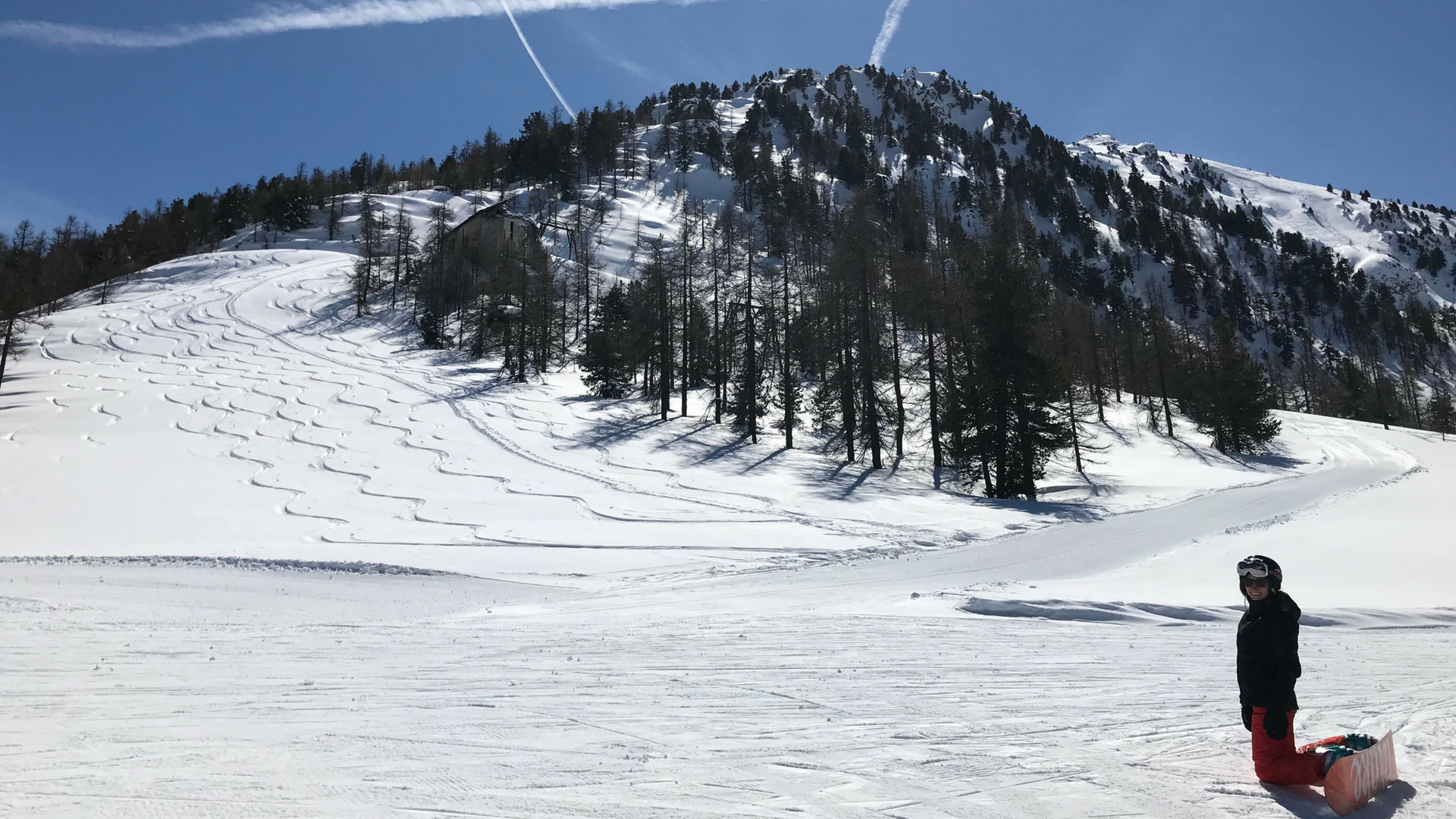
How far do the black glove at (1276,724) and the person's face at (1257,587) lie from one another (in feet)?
2.30

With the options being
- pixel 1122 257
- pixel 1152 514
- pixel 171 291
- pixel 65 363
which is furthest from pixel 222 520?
pixel 1122 257

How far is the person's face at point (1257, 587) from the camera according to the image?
453 cm

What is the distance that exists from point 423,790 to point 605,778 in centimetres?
108

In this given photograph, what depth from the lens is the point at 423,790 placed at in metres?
4.33

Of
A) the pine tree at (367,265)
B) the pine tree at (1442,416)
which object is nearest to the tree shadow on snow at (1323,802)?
the pine tree at (367,265)

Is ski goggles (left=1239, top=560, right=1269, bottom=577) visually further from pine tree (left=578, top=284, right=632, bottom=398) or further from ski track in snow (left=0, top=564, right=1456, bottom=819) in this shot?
pine tree (left=578, top=284, right=632, bottom=398)

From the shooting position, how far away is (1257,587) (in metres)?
4.54

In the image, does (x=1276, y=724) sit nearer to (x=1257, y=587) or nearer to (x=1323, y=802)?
(x=1323, y=802)

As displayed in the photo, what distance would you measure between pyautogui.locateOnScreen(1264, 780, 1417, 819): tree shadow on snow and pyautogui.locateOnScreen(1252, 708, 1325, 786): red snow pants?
59mm

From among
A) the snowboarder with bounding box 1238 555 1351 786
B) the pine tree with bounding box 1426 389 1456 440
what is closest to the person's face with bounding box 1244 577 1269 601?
the snowboarder with bounding box 1238 555 1351 786

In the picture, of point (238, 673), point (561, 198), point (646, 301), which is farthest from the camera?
point (561, 198)

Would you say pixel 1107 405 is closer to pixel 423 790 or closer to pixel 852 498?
pixel 852 498

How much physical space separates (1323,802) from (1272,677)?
0.70 metres

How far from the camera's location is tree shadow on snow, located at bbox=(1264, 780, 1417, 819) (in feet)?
13.6
